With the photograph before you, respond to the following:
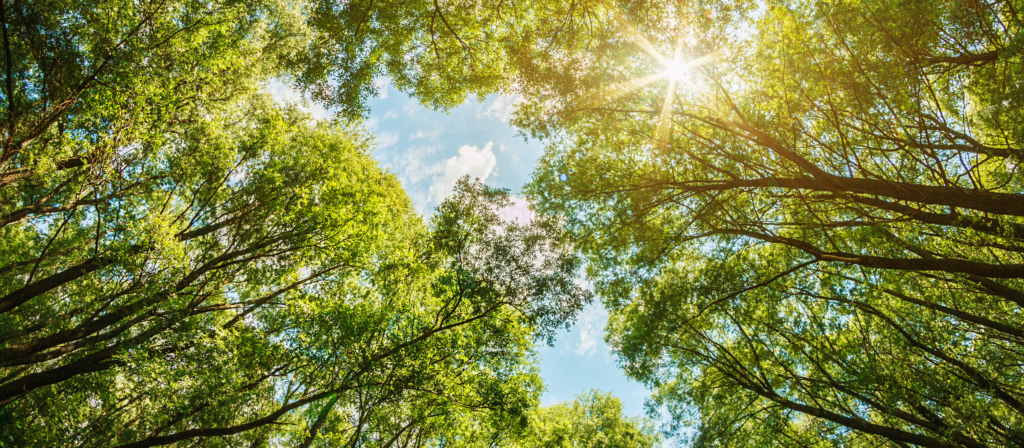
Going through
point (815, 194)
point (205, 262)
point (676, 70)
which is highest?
point (676, 70)

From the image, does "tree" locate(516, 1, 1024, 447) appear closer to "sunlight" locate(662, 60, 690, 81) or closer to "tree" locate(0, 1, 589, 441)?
"sunlight" locate(662, 60, 690, 81)

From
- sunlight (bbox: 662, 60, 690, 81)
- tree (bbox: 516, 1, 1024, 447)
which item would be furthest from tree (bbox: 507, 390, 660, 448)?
sunlight (bbox: 662, 60, 690, 81)

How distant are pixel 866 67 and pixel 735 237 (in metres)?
4.68

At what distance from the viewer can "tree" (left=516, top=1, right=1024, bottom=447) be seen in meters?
6.43

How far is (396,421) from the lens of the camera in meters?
15.3

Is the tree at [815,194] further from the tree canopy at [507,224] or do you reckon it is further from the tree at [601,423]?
the tree at [601,423]

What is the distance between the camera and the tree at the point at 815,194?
6426 millimetres

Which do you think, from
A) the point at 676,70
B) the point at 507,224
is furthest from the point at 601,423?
the point at 676,70

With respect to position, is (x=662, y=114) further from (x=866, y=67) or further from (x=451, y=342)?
(x=451, y=342)

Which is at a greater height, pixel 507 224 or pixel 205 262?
pixel 507 224

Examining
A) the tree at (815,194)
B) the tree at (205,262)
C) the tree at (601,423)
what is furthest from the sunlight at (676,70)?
the tree at (601,423)

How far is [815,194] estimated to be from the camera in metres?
8.16

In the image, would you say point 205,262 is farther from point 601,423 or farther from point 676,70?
point 601,423

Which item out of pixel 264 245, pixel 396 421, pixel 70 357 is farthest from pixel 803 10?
pixel 70 357
